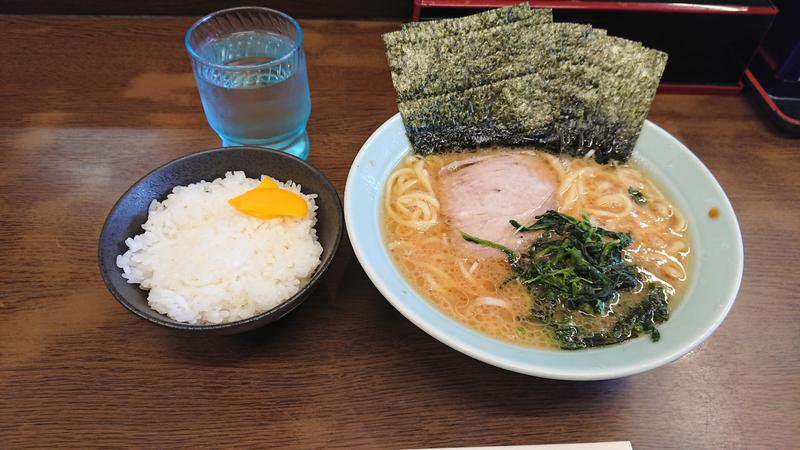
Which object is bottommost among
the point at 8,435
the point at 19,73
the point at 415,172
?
the point at 8,435

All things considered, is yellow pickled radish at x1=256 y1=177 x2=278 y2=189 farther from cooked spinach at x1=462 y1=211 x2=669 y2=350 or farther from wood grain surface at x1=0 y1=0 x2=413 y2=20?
wood grain surface at x1=0 y1=0 x2=413 y2=20

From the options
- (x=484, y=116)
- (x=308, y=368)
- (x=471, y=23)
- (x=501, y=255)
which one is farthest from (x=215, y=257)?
(x=471, y=23)

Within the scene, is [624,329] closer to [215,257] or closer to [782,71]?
[215,257]

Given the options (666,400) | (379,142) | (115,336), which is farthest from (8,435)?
(666,400)

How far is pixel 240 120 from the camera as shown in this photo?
161cm

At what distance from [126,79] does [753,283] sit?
2314 millimetres

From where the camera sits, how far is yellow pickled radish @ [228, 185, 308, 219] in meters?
1.37

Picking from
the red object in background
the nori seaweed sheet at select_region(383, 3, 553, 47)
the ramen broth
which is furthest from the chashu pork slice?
the red object in background

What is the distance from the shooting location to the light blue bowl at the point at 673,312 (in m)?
1.08

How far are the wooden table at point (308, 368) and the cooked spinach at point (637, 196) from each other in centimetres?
37

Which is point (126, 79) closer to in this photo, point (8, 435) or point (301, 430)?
point (8, 435)

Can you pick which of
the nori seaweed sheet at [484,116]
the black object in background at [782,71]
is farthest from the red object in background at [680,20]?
the nori seaweed sheet at [484,116]

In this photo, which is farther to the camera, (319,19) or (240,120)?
(319,19)

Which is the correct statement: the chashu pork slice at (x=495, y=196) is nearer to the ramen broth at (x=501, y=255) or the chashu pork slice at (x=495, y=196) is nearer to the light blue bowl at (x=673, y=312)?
the ramen broth at (x=501, y=255)
